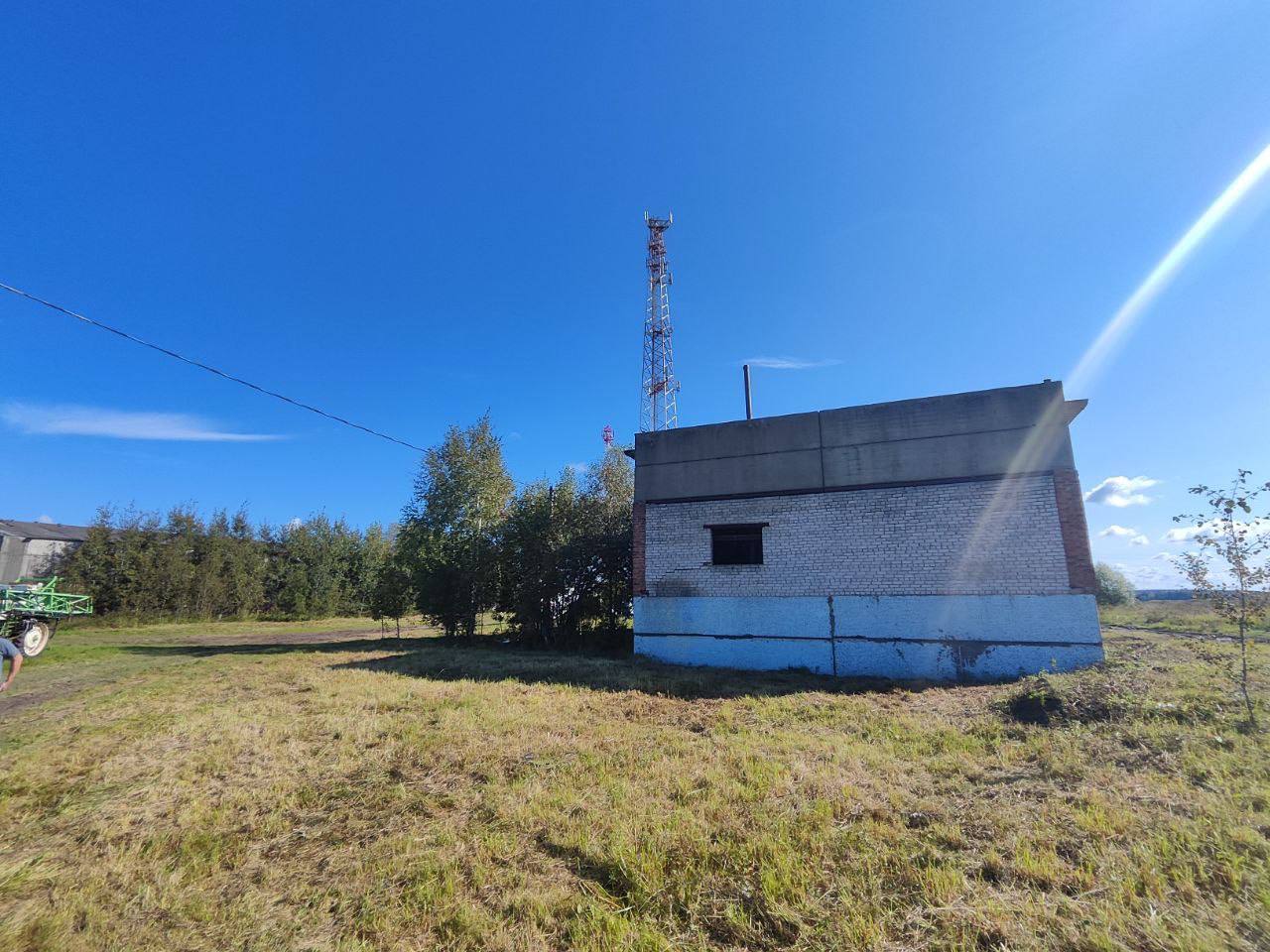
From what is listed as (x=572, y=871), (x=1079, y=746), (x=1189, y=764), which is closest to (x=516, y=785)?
(x=572, y=871)

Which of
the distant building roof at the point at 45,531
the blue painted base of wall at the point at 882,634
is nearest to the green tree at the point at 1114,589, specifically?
the blue painted base of wall at the point at 882,634

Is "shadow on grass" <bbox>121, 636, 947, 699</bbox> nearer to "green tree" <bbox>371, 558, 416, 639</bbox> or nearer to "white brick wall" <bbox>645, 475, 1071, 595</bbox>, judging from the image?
"white brick wall" <bbox>645, 475, 1071, 595</bbox>

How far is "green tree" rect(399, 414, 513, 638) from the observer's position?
15.8 meters

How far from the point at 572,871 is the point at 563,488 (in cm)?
1341

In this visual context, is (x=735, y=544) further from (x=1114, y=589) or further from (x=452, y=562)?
(x=1114, y=589)

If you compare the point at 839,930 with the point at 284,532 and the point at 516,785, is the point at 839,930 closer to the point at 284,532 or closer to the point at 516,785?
the point at 516,785

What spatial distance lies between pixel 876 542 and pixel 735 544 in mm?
2877

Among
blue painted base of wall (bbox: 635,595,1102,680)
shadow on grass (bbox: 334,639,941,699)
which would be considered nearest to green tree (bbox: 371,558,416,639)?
shadow on grass (bbox: 334,639,941,699)

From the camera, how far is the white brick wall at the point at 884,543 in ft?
27.4

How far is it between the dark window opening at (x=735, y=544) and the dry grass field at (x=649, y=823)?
4044mm

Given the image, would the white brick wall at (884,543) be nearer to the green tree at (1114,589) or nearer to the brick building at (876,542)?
the brick building at (876,542)

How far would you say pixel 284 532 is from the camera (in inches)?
1179

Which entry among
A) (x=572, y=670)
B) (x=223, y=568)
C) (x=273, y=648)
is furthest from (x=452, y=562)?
(x=223, y=568)

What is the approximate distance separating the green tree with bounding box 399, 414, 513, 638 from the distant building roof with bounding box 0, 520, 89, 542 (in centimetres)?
2044
